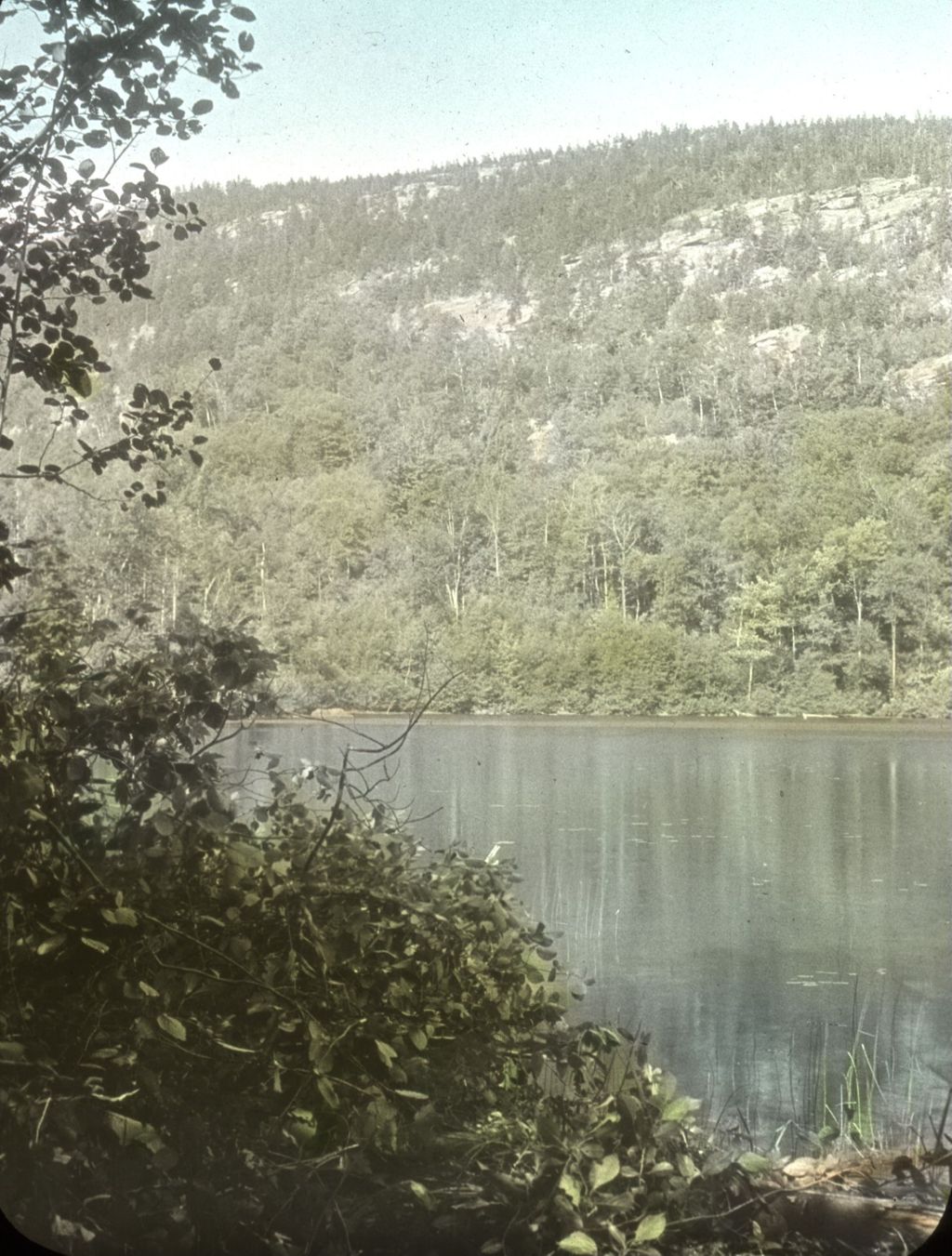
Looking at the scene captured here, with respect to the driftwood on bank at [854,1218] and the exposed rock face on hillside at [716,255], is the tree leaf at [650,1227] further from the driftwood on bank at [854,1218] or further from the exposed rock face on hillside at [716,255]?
the exposed rock face on hillside at [716,255]

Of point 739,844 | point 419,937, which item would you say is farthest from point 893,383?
point 419,937

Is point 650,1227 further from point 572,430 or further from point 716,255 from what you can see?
point 716,255

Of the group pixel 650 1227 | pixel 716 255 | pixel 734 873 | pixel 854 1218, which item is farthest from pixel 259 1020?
pixel 716 255

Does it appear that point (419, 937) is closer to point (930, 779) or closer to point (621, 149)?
point (930, 779)

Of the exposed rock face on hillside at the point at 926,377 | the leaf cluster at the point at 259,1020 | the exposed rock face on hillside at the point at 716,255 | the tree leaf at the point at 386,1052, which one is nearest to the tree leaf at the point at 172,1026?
the leaf cluster at the point at 259,1020

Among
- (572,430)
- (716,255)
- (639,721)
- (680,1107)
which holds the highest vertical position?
(716,255)

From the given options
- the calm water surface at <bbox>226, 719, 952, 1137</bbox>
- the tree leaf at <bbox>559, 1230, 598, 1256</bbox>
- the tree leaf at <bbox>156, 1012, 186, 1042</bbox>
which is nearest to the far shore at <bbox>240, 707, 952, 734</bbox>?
the calm water surface at <bbox>226, 719, 952, 1137</bbox>
